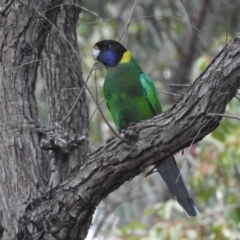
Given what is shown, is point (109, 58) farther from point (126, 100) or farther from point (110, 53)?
point (126, 100)

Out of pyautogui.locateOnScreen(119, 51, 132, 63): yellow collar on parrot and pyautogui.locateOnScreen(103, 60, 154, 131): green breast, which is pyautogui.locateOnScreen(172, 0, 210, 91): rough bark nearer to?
pyautogui.locateOnScreen(119, 51, 132, 63): yellow collar on parrot

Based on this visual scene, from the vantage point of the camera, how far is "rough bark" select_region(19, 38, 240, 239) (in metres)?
2.50

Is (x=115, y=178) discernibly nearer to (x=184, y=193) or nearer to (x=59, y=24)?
(x=184, y=193)

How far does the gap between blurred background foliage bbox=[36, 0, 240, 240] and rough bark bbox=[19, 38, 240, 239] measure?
1474 millimetres

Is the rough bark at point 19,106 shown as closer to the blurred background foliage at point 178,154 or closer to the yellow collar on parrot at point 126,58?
the yellow collar on parrot at point 126,58

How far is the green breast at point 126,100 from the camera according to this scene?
363 centimetres

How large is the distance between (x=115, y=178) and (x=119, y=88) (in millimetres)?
1022

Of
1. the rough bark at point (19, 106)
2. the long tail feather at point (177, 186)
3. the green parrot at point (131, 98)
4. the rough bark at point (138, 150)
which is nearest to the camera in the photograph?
the rough bark at point (138, 150)

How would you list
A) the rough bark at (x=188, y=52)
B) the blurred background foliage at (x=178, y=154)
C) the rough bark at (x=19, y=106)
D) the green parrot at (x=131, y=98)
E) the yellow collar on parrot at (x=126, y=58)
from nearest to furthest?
1. the rough bark at (x=19, y=106)
2. the green parrot at (x=131, y=98)
3. the yellow collar on parrot at (x=126, y=58)
4. the blurred background foliage at (x=178, y=154)
5. the rough bark at (x=188, y=52)

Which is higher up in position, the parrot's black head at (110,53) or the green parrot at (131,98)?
the parrot's black head at (110,53)

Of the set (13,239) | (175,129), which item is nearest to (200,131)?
(175,129)

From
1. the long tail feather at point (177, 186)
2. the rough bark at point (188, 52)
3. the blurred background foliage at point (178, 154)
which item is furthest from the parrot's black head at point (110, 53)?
the rough bark at point (188, 52)

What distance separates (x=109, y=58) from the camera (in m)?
3.91

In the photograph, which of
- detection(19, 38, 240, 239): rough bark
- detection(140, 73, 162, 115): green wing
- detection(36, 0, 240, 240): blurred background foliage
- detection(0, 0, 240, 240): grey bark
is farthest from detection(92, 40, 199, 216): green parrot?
detection(19, 38, 240, 239): rough bark
